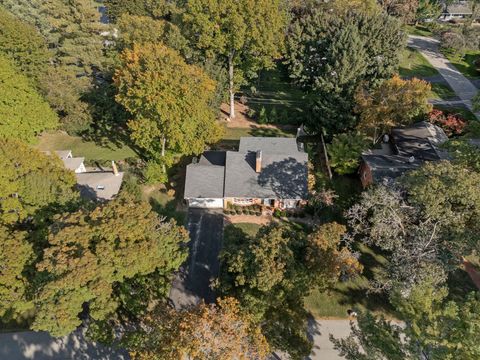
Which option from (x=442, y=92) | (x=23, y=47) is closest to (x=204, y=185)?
(x=23, y=47)

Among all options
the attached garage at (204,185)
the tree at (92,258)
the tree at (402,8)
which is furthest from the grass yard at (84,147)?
the tree at (402,8)

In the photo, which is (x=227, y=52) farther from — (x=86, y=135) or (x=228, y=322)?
(x=228, y=322)

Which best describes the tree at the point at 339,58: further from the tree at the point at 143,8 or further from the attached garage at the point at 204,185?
the tree at the point at 143,8

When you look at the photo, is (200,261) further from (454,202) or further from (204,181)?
(454,202)

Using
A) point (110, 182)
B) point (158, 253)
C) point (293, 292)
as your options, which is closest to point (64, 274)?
point (158, 253)

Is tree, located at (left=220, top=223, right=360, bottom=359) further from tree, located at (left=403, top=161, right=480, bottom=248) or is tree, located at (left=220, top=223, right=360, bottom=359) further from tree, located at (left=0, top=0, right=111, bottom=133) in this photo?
tree, located at (left=0, top=0, right=111, bottom=133)
